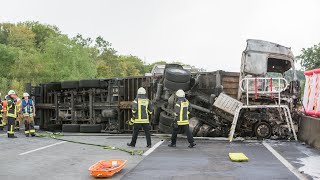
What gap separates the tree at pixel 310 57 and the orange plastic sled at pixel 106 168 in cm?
4589

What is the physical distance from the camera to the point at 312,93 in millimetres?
14266

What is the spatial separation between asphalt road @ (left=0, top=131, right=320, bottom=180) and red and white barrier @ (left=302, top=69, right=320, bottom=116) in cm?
117

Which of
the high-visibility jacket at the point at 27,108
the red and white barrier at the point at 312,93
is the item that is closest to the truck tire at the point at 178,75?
the red and white barrier at the point at 312,93

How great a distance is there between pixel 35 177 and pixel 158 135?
8804 millimetres

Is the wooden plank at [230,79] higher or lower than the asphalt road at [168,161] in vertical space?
higher

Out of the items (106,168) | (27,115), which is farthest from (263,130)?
(27,115)

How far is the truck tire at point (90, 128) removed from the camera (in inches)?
709

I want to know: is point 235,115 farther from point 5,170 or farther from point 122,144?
point 5,170

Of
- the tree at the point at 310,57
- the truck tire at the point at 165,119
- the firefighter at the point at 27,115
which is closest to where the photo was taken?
the truck tire at the point at 165,119

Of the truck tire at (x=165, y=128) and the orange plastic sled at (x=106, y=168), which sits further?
the truck tire at (x=165, y=128)

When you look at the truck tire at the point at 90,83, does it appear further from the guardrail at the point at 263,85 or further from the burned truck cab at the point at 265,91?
the guardrail at the point at 263,85

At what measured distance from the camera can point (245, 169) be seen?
8594mm

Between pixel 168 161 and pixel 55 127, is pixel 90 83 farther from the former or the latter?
pixel 168 161

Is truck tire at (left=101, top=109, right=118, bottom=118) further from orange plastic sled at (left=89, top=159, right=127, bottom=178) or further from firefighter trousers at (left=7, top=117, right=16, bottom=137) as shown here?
orange plastic sled at (left=89, top=159, right=127, bottom=178)
